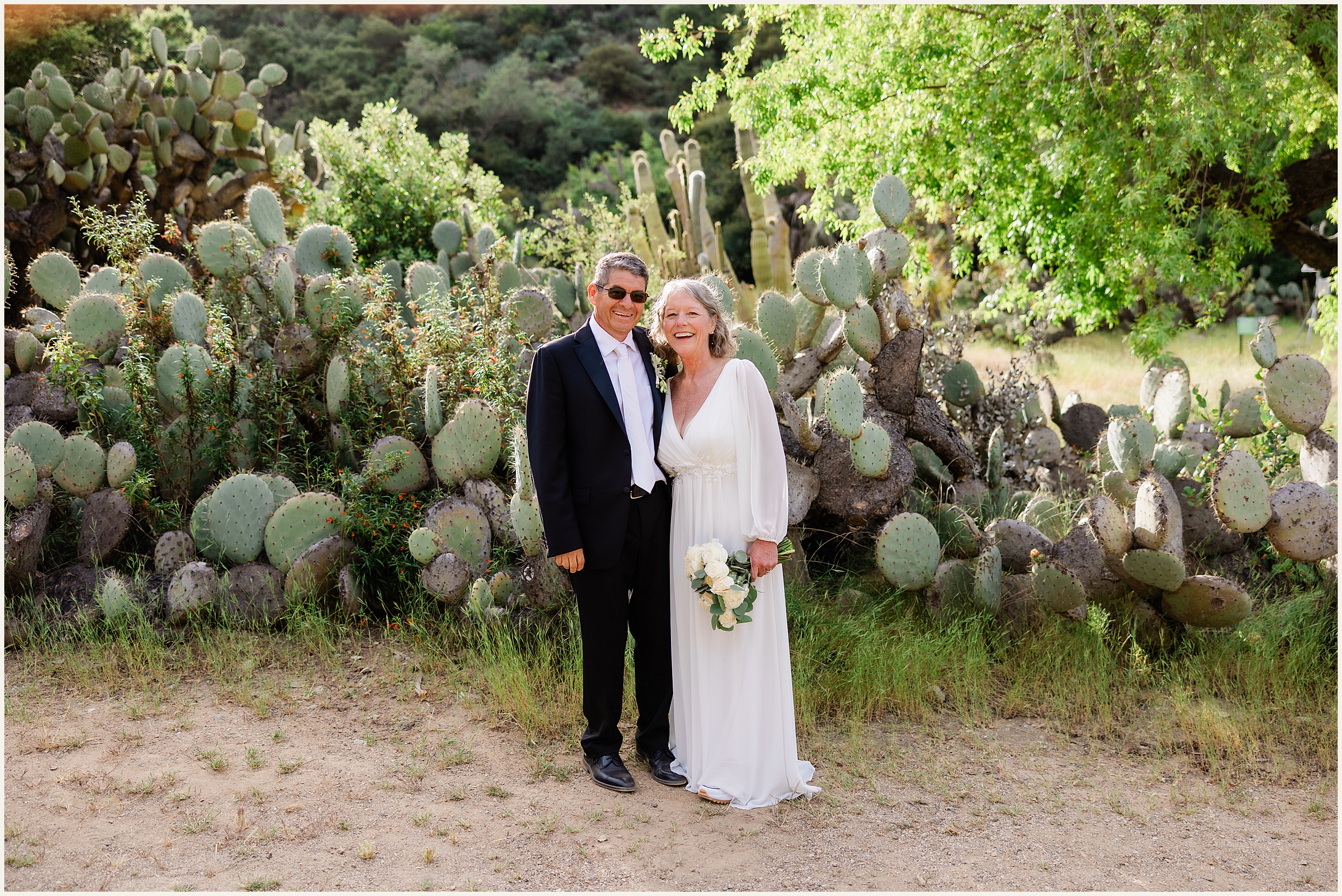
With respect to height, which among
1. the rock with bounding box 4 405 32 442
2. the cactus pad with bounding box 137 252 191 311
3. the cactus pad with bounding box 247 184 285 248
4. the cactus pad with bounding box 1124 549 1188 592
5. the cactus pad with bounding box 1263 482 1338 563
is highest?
the cactus pad with bounding box 247 184 285 248

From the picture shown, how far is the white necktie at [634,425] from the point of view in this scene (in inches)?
129

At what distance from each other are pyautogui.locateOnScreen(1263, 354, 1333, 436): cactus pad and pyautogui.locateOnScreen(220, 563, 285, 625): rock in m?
5.00

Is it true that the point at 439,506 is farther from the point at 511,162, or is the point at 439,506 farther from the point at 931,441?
the point at 511,162

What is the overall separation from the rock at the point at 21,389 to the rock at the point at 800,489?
181 inches

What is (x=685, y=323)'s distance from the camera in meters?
3.24

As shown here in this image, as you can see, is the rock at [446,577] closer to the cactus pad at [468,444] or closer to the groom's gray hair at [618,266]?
the cactus pad at [468,444]

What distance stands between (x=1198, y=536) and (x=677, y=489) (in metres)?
3.43

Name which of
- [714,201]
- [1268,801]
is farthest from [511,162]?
[1268,801]

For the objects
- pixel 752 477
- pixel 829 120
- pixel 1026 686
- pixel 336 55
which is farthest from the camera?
pixel 336 55

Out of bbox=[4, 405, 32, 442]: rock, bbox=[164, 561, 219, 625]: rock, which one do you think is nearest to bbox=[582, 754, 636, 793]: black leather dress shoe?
bbox=[164, 561, 219, 625]: rock

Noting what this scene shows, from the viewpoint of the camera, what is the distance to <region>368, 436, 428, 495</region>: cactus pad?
16.8ft

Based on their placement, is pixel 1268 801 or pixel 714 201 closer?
pixel 1268 801

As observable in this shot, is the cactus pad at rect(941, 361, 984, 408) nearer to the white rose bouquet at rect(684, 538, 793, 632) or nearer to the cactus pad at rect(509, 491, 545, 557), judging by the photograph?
the cactus pad at rect(509, 491, 545, 557)

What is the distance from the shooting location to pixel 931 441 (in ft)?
19.1
